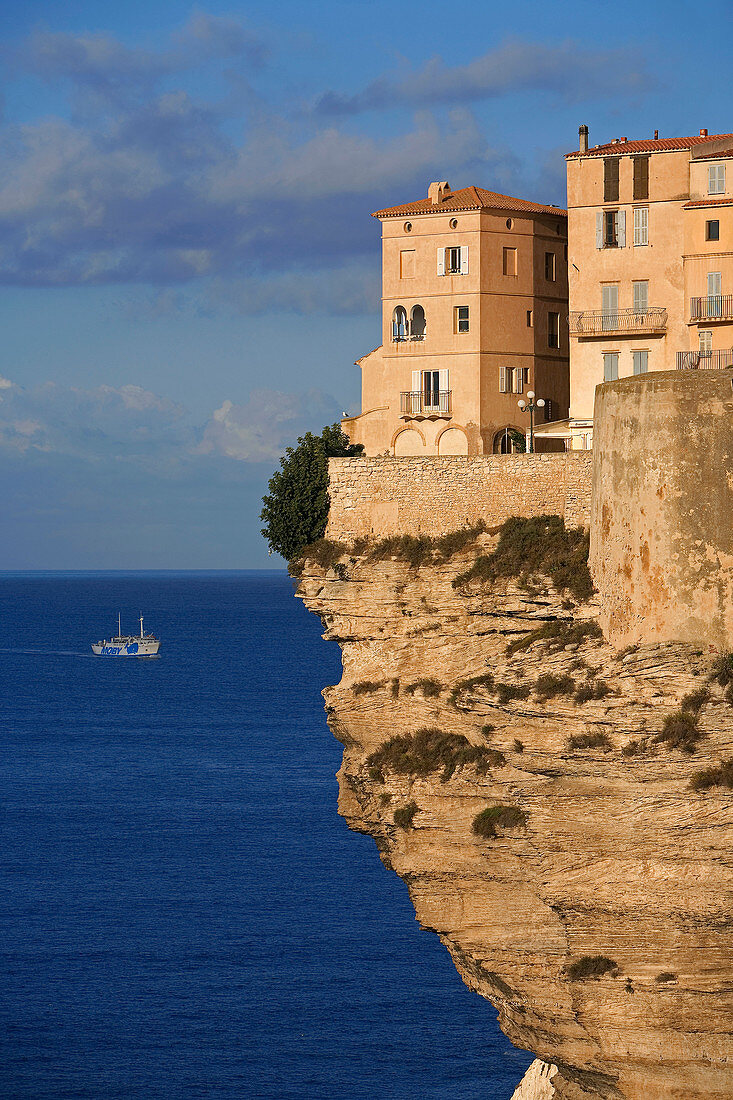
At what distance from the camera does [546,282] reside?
4622cm

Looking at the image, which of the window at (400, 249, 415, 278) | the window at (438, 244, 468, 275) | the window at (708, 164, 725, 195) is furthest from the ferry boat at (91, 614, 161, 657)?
the window at (708, 164, 725, 195)

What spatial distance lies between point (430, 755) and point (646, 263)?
1668cm

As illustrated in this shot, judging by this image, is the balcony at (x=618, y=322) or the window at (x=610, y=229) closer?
the balcony at (x=618, y=322)

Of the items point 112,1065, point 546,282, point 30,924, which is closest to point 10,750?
point 30,924

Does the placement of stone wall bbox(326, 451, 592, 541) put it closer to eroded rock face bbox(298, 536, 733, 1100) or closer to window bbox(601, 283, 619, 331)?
eroded rock face bbox(298, 536, 733, 1100)

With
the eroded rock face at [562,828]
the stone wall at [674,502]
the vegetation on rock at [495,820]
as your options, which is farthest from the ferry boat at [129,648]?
the stone wall at [674,502]

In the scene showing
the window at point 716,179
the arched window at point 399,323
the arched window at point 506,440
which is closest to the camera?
the window at point 716,179

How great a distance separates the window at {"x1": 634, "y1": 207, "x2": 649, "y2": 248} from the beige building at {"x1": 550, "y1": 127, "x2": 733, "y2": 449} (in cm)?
3

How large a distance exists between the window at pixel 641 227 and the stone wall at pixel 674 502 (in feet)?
43.0

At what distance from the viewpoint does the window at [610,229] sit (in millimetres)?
43250

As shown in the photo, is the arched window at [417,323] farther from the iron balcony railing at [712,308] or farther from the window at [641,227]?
the iron balcony railing at [712,308]

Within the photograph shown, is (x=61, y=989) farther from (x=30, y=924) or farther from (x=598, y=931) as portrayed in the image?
(x=598, y=931)

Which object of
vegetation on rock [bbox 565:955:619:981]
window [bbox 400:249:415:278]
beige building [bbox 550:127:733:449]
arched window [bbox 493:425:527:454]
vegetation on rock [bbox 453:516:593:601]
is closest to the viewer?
vegetation on rock [bbox 565:955:619:981]

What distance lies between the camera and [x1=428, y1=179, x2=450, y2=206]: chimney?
47250 mm
